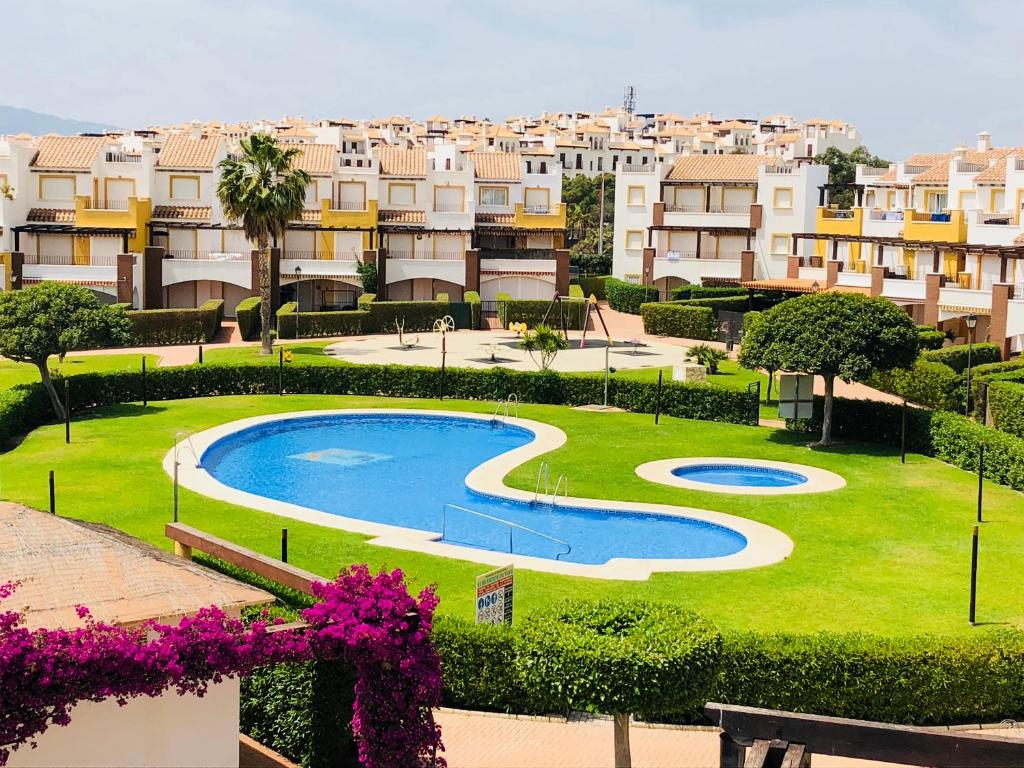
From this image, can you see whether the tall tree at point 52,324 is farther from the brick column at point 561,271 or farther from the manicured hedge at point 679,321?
the brick column at point 561,271

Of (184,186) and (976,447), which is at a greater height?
(184,186)

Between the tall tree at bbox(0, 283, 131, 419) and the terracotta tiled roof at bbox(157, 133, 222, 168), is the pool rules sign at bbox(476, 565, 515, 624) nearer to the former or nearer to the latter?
the tall tree at bbox(0, 283, 131, 419)

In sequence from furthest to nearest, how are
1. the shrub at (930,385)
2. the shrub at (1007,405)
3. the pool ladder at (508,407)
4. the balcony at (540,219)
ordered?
the balcony at (540,219) → the shrub at (930,385) → the pool ladder at (508,407) → the shrub at (1007,405)

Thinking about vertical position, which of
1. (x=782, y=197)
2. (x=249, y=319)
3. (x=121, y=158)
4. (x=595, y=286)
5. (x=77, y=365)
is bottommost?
(x=77, y=365)

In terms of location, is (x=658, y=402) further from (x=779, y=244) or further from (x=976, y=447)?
(x=779, y=244)

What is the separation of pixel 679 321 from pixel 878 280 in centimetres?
963

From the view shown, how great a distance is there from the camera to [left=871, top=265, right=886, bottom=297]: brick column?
6138cm

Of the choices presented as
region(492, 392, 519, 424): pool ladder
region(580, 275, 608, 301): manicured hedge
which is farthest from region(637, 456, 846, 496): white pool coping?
region(580, 275, 608, 301): manicured hedge

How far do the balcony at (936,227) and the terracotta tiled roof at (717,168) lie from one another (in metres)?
16.2

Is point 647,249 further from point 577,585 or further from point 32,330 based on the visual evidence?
point 577,585

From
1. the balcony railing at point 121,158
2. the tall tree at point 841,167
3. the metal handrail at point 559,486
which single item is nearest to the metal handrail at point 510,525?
the metal handrail at point 559,486

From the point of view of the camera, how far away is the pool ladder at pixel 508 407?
4222 centimetres

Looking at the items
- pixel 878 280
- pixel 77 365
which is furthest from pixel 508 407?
pixel 878 280

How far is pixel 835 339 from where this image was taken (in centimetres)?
3703
